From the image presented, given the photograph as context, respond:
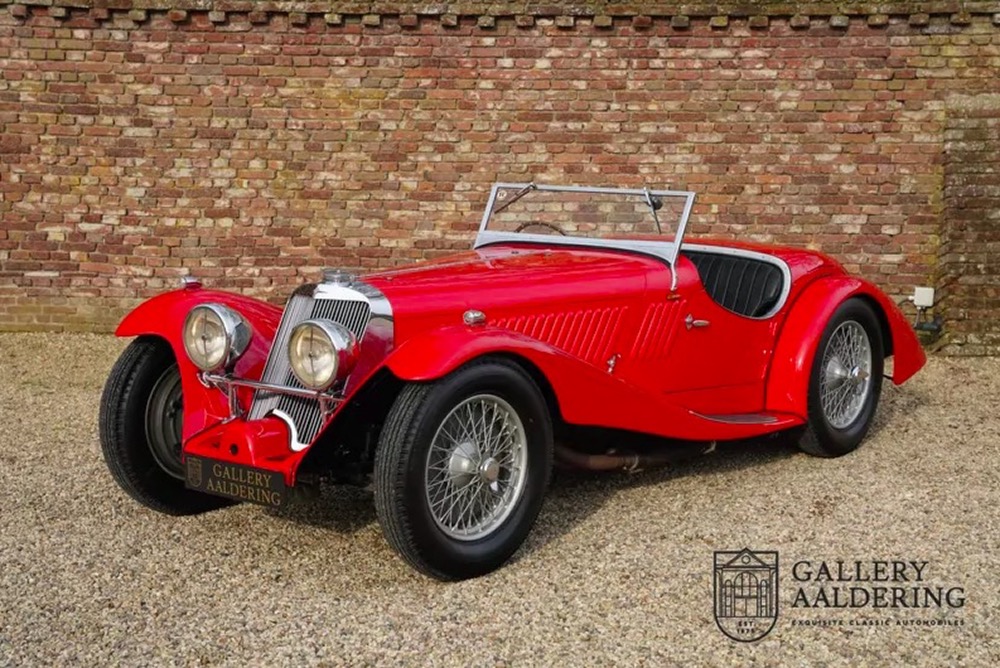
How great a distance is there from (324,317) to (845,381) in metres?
3.01

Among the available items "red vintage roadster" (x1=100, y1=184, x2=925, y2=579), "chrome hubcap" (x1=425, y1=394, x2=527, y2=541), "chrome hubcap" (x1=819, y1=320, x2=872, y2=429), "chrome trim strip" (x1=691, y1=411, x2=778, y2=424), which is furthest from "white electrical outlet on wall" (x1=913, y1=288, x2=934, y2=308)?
"chrome hubcap" (x1=425, y1=394, x2=527, y2=541)

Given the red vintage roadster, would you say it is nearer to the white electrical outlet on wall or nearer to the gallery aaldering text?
the gallery aaldering text

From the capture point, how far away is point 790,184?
918cm

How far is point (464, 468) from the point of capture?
4.20 metres

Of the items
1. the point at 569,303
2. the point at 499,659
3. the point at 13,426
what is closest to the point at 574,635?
the point at 499,659

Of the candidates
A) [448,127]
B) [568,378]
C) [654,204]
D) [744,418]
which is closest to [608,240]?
[654,204]

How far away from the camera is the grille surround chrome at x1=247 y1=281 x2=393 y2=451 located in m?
4.35

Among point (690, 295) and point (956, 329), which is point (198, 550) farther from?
point (956, 329)

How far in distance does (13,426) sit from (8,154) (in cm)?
343

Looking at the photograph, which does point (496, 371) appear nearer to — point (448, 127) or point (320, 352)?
point (320, 352)

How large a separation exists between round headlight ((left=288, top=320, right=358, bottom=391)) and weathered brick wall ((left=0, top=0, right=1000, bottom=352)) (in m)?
5.17

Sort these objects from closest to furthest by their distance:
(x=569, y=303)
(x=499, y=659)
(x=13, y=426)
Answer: (x=499, y=659)
(x=569, y=303)
(x=13, y=426)

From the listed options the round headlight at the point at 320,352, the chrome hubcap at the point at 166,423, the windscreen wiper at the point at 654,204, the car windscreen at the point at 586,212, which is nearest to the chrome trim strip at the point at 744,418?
the car windscreen at the point at 586,212

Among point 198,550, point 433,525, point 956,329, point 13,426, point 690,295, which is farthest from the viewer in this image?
point 956,329
